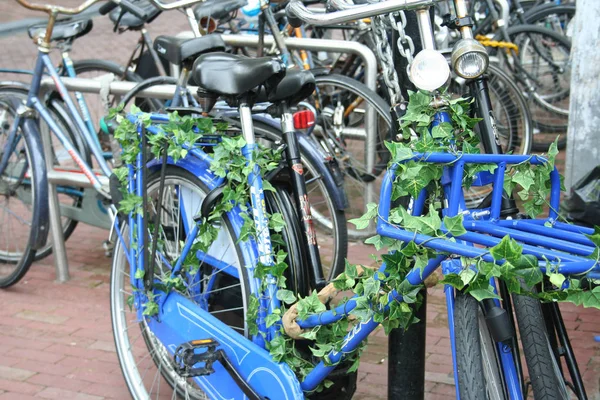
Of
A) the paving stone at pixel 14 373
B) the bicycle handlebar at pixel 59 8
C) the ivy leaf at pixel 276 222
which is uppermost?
the bicycle handlebar at pixel 59 8


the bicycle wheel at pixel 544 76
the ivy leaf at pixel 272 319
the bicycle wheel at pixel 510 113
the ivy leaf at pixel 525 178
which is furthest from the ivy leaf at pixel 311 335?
the bicycle wheel at pixel 544 76

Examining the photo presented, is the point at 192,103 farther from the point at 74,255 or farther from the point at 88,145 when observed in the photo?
the point at 74,255

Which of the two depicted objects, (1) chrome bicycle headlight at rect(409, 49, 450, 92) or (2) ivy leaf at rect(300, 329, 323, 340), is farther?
(2) ivy leaf at rect(300, 329, 323, 340)

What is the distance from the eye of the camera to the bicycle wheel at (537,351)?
2.17 meters

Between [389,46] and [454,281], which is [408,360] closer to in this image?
[454,281]

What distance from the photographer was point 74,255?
18.6ft

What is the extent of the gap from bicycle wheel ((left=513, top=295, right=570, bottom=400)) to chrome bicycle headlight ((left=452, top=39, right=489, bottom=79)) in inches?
25.1

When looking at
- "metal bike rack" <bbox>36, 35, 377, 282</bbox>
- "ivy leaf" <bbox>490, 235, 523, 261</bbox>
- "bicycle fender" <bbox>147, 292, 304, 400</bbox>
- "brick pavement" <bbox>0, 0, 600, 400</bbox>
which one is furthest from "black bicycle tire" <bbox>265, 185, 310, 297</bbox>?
"metal bike rack" <bbox>36, 35, 377, 282</bbox>

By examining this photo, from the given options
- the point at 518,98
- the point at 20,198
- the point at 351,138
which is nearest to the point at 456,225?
the point at 351,138

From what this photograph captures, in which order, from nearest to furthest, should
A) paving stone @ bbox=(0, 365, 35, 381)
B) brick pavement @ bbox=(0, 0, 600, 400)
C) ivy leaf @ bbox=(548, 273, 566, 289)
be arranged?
ivy leaf @ bbox=(548, 273, 566, 289) → brick pavement @ bbox=(0, 0, 600, 400) → paving stone @ bbox=(0, 365, 35, 381)

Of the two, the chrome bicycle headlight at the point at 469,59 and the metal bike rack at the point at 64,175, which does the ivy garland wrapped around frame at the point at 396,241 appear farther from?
the metal bike rack at the point at 64,175

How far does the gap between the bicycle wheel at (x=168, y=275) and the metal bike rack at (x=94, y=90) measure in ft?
4.08

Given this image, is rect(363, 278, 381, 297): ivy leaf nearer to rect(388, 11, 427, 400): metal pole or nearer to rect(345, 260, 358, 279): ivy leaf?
rect(345, 260, 358, 279): ivy leaf

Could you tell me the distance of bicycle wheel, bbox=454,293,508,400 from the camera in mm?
2143
